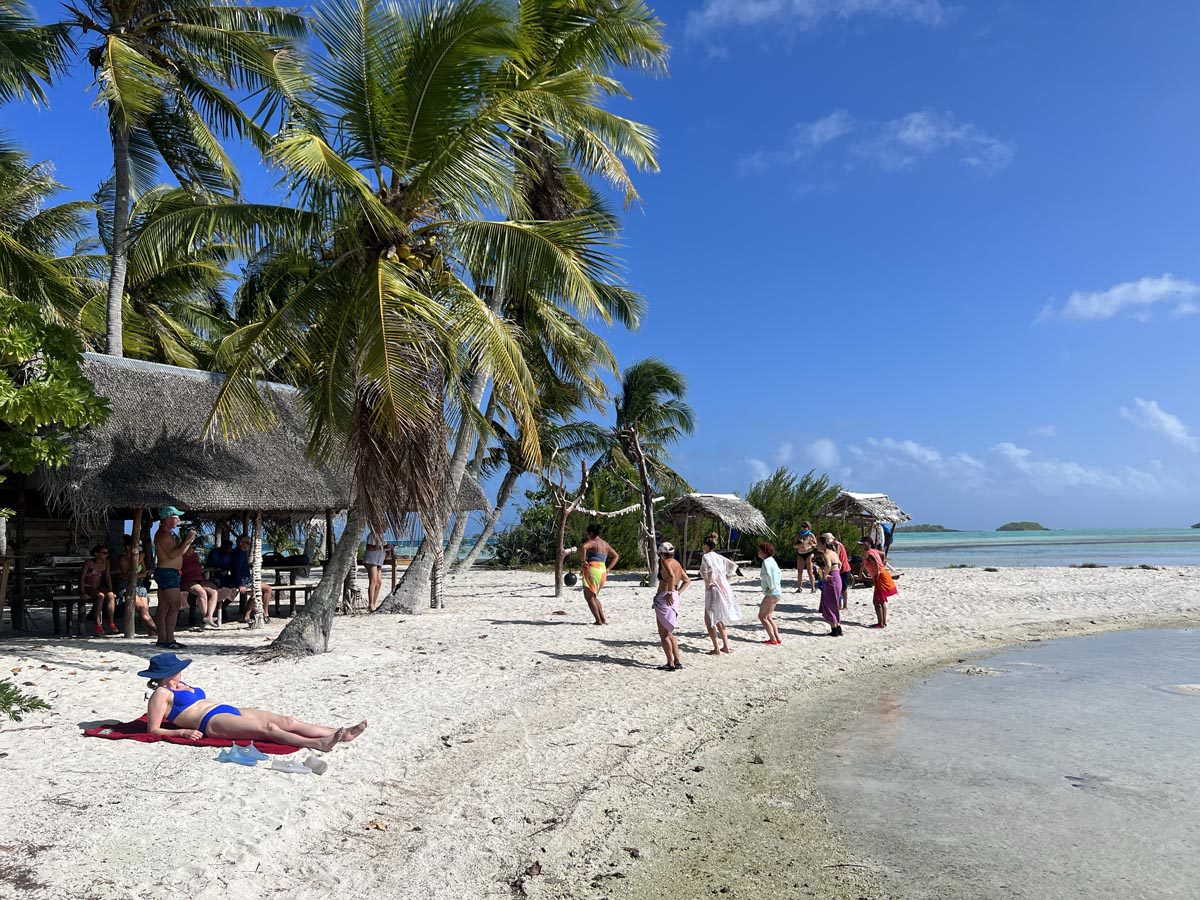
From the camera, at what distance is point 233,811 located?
4625 mm

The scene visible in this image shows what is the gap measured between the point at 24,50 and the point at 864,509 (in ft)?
57.0

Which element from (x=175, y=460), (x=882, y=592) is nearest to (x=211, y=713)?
(x=175, y=460)

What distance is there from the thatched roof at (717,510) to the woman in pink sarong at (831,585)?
754 cm

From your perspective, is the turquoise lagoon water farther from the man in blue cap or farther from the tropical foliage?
the man in blue cap

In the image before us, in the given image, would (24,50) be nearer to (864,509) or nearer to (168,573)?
(168,573)

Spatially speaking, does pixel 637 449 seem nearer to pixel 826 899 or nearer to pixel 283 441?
pixel 283 441

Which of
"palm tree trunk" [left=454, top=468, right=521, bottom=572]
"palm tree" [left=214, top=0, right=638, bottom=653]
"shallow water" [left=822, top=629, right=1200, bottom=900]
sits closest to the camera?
"shallow water" [left=822, top=629, right=1200, bottom=900]

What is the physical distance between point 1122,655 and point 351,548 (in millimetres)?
10785

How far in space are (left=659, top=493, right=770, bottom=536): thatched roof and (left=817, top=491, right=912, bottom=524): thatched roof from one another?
1772 mm

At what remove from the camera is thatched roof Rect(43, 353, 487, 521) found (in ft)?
31.5

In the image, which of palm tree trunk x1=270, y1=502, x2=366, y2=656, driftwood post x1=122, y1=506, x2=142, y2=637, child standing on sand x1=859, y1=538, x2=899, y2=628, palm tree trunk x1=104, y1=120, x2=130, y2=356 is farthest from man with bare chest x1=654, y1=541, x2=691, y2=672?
palm tree trunk x1=104, y1=120, x2=130, y2=356

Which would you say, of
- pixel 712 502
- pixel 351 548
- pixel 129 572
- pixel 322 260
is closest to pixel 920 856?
pixel 351 548

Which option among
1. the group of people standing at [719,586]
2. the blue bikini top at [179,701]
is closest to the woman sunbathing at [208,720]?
the blue bikini top at [179,701]

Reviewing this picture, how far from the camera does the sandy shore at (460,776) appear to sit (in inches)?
168
